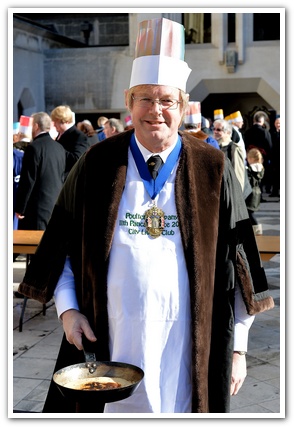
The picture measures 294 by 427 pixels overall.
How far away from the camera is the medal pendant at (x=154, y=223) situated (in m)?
2.52

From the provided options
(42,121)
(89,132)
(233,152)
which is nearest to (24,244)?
(42,121)

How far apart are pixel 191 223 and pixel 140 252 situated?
21 centimetres

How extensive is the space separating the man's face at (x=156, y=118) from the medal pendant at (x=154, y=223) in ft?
0.77

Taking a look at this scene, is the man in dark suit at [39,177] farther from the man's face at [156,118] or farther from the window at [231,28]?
the window at [231,28]

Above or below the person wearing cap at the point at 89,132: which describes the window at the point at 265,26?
above

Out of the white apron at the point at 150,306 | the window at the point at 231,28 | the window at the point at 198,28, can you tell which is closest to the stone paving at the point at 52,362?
the white apron at the point at 150,306

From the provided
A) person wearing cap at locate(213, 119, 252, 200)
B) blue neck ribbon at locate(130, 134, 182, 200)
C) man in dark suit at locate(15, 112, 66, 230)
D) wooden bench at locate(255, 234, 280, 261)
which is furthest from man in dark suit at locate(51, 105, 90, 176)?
blue neck ribbon at locate(130, 134, 182, 200)

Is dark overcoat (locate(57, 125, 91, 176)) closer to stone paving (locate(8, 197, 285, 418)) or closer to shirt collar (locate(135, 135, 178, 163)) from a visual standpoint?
stone paving (locate(8, 197, 285, 418))

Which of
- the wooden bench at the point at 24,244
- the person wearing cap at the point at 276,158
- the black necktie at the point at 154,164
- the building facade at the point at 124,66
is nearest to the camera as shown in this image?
the black necktie at the point at 154,164

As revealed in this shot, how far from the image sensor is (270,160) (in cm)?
1628

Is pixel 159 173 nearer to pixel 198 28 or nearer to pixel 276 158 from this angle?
pixel 276 158

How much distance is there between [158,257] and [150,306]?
0.17m

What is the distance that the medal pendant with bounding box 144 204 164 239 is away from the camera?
8.27ft
